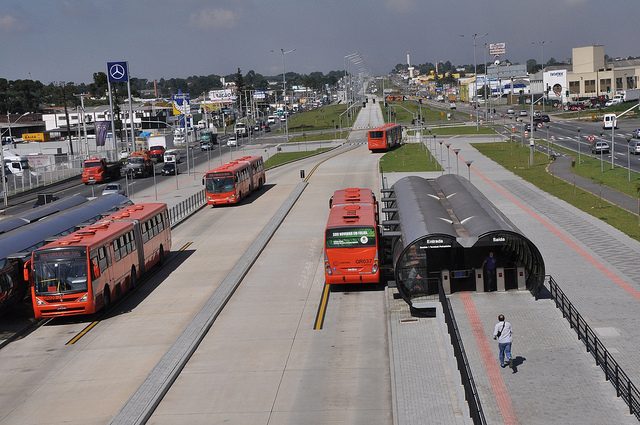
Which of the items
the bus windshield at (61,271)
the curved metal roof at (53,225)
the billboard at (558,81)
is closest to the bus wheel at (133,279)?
the curved metal roof at (53,225)

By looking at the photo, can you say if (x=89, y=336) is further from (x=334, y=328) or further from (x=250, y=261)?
(x=250, y=261)

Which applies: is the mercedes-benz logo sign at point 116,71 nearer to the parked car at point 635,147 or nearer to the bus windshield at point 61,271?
the parked car at point 635,147

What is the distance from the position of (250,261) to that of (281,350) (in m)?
12.5

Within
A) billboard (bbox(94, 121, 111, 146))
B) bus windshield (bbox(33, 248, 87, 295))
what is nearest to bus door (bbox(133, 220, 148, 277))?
bus windshield (bbox(33, 248, 87, 295))

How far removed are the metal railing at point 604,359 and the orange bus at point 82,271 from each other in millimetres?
14986

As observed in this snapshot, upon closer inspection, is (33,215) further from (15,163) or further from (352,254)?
(15,163)

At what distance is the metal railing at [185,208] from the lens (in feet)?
172

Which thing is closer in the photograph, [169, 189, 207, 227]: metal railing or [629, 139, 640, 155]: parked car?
[169, 189, 207, 227]: metal railing

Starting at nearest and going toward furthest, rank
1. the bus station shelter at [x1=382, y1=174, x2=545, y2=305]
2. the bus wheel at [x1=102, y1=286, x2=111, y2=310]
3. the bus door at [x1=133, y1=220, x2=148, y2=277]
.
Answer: the bus station shelter at [x1=382, y1=174, x2=545, y2=305] < the bus wheel at [x1=102, y1=286, x2=111, y2=310] < the bus door at [x1=133, y1=220, x2=148, y2=277]

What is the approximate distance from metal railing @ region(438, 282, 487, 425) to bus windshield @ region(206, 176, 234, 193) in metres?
32.9

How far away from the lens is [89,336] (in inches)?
1081

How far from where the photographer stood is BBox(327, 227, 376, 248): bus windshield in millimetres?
30891

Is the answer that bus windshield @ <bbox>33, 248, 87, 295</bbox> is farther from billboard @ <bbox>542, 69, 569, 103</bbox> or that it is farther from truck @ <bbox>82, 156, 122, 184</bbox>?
billboard @ <bbox>542, 69, 569, 103</bbox>

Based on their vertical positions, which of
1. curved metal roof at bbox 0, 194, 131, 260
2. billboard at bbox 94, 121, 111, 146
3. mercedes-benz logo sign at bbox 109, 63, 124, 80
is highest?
mercedes-benz logo sign at bbox 109, 63, 124, 80
